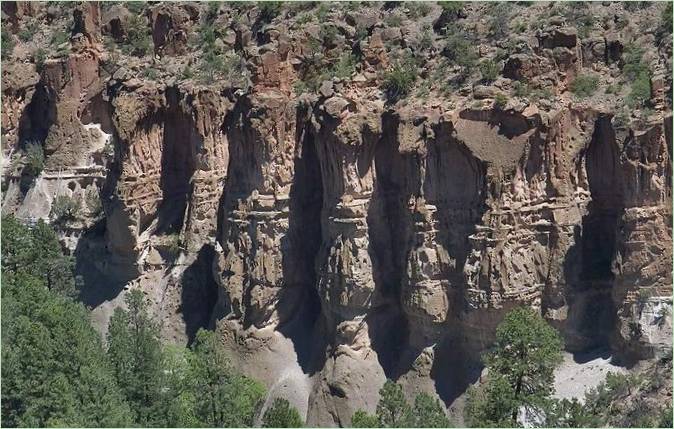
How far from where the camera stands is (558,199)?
3625 centimetres

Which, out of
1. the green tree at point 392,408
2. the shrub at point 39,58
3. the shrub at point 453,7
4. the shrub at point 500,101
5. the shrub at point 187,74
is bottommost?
the green tree at point 392,408

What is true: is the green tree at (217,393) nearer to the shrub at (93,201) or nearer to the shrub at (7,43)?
the shrub at (93,201)

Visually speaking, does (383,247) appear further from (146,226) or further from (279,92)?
(146,226)

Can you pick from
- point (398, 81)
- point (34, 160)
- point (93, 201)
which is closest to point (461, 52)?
point (398, 81)

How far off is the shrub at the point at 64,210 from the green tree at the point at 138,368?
12779 millimetres

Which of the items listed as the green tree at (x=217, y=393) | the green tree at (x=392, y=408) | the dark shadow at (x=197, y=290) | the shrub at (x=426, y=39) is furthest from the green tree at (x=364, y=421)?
the shrub at (x=426, y=39)

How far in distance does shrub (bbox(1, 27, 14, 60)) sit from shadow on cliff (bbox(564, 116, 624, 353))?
3367 centimetres

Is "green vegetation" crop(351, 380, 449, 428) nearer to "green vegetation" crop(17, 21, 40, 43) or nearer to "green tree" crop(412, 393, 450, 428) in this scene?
"green tree" crop(412, 393, 450, 428)

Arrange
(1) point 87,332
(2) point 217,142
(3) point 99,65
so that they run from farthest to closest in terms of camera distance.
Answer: (3) point 99,65 → (2) point 217,142 → (1) point 87,332

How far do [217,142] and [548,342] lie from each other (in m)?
18.7

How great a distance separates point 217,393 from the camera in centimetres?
3566

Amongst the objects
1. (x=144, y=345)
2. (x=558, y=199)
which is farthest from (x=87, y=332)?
(x=558, y=199)

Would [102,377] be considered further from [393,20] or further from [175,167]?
[393,20]

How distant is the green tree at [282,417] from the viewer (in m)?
34.7
